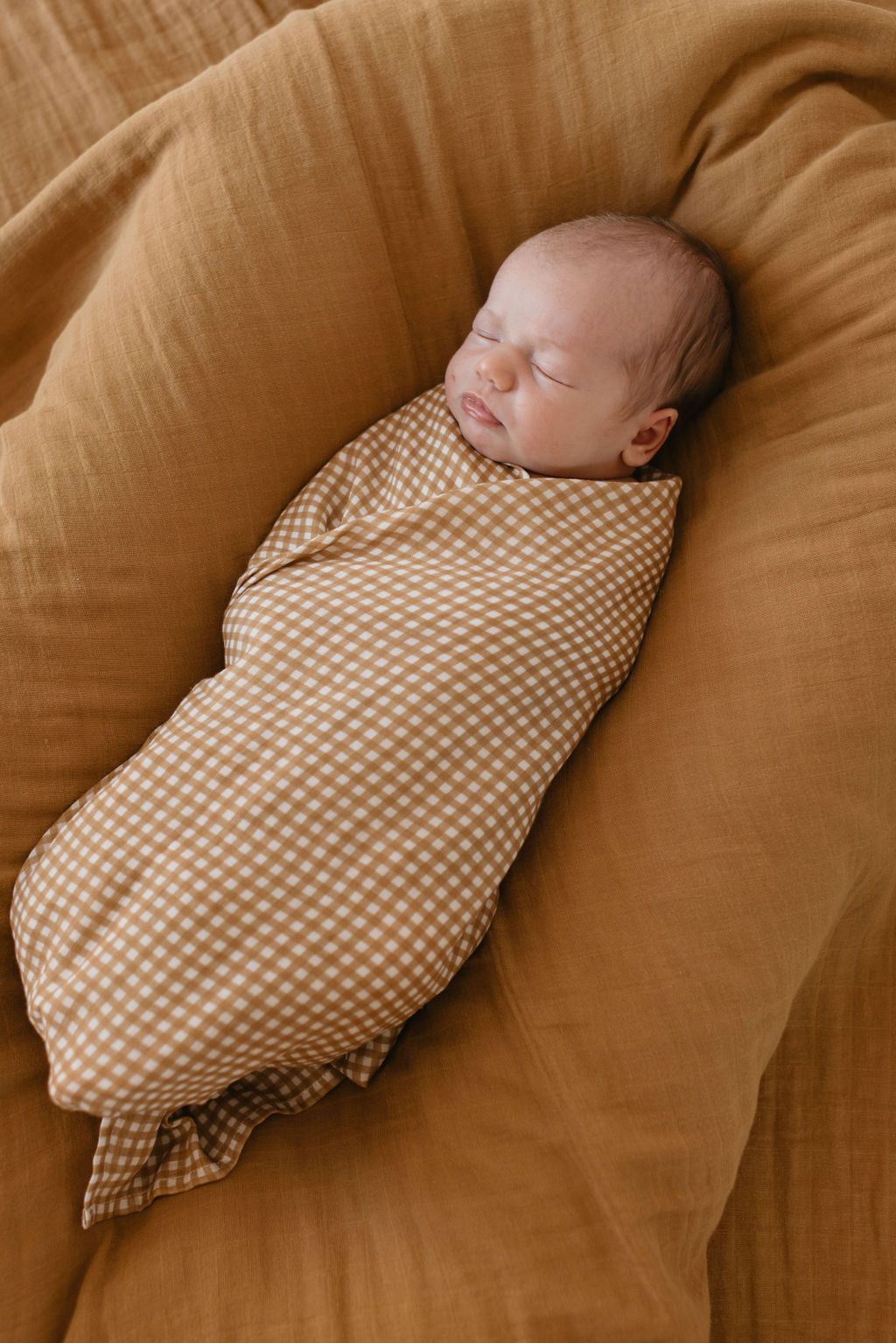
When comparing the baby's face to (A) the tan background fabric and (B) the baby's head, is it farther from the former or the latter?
(A) the tan background fabric

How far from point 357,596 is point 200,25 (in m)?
1.01

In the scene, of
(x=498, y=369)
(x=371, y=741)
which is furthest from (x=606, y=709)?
(x=498, y=369)

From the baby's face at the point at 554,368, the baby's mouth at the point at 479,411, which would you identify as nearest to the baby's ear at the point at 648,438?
the baby's face at the point at 554,368

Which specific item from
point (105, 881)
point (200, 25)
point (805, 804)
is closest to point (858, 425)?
point (805, 804)

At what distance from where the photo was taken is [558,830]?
1.08 meters

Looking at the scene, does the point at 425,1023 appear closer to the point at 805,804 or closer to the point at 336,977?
the point at 336,977

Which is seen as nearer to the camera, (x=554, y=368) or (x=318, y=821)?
(x=318, y=821)

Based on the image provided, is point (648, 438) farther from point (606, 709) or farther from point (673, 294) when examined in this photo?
point (606, 709)

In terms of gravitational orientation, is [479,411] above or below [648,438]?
above

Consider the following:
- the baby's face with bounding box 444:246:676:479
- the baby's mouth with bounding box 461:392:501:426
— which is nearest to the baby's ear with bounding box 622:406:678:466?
the baby's face with bounding box 444:246:676:479

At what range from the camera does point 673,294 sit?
112 cm

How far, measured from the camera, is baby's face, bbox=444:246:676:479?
3.71ft

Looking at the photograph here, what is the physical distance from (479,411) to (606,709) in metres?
0.38

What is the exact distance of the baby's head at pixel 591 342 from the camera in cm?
113
